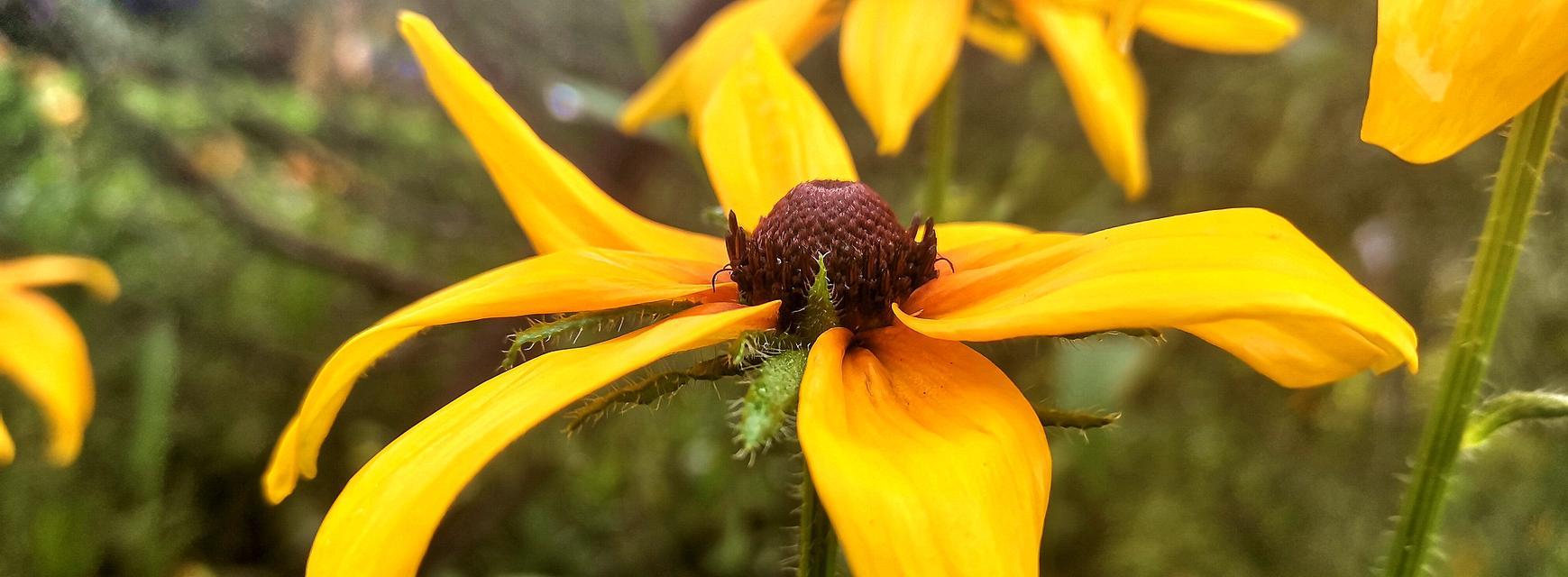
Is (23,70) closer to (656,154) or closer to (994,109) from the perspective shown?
(656,154)

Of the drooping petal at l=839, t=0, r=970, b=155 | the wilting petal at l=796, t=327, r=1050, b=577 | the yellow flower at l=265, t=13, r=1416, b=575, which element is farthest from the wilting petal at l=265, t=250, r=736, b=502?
the drooping petal at l=839, t=0, r=970, b=155

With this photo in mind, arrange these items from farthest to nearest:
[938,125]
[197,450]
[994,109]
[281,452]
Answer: [994,109]
[197,450]
[938,125]
[281,452]

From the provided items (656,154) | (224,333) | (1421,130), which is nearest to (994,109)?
(656,154)

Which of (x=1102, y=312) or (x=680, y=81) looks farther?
(x=680, y=81)

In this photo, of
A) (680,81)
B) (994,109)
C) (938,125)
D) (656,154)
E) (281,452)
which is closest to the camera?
(281,452)

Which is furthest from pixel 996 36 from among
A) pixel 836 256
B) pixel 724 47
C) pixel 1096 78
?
pixel 836 256

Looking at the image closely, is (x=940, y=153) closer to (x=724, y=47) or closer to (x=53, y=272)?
(x=724, y=47)
